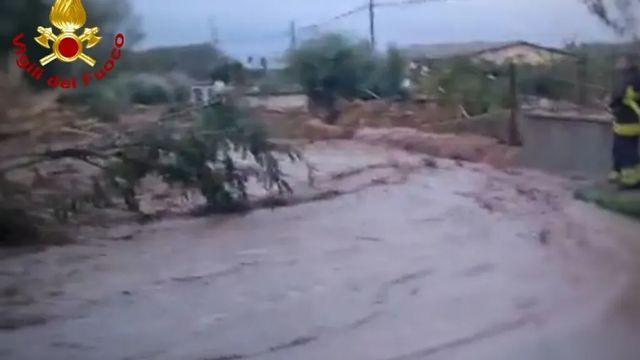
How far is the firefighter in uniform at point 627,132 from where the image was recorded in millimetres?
1605

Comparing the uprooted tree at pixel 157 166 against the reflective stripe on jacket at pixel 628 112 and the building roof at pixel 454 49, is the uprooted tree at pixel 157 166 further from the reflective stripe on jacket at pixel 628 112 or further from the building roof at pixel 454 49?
the reflective stripe on jacket at pixel 628 112

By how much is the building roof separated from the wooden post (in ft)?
0.15

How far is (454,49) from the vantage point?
1.58 m

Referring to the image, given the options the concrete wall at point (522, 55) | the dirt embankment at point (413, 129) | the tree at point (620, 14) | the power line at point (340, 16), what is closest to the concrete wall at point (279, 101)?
the dirt embankment at point (413, 129)

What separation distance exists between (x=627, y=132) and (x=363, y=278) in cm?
57

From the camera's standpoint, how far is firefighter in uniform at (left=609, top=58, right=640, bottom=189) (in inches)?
63.2

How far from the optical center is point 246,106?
4.85ft

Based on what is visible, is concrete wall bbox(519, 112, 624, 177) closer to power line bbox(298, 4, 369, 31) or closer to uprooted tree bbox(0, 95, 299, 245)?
power line bbox(298, 4, 369, 31)

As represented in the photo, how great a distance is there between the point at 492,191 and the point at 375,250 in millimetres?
254

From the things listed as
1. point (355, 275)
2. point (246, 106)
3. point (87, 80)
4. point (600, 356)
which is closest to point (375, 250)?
point (355, 275)

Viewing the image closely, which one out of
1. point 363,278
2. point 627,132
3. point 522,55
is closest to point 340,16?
point 522,55

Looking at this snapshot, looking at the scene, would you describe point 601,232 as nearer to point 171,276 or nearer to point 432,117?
point 432,117

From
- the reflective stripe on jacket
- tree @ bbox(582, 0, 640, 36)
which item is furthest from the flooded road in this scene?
tree @ bbox(582, 0, 640, 36)

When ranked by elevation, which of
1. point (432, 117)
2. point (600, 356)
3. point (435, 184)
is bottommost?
point (600, 356)
